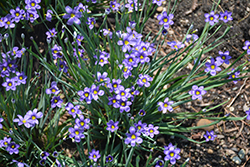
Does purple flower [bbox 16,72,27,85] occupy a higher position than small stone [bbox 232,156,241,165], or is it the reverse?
purple flower [bbox 16,72,27,85]

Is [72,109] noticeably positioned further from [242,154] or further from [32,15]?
[242,154]

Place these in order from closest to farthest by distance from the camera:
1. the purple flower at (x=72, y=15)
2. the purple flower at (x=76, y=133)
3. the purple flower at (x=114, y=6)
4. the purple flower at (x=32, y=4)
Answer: the purple flower at (x=72, y=15) → the purple flower at (x=76, y=133) → the purple flower at (x=114, y=6) → the purple flower at (x=32, y=4)

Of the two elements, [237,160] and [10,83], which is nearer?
[10,83]

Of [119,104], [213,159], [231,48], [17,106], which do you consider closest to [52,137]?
[17,106]

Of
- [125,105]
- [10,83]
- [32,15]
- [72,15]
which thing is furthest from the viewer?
[32,15]

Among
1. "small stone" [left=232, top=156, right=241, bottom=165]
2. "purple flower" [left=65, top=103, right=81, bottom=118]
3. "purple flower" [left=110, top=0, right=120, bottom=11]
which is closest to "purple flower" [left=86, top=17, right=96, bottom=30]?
"purple flower" [left=110, top=0, right=120, bottom=11]

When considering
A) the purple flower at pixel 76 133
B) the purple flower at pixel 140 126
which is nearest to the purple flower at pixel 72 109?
the purple flower at pixel 76 133

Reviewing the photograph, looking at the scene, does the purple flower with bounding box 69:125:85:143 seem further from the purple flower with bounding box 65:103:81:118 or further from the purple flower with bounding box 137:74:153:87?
the purple flower with bounding box 137:74:153:87

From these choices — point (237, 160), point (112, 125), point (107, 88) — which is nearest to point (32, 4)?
point (107, 88)

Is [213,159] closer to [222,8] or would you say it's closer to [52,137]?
[52,137]

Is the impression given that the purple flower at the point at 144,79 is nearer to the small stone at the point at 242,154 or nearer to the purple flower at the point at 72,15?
the purple flower at the point at 72,15

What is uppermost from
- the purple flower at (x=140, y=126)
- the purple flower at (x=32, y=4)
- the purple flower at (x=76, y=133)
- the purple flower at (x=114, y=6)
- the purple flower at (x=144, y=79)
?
the purple flower at (x=32, y=4)
